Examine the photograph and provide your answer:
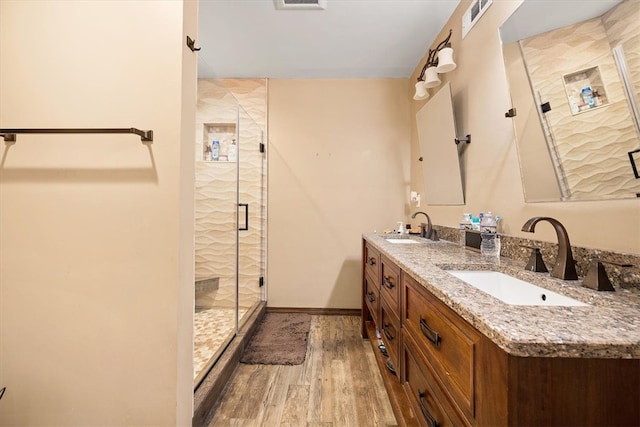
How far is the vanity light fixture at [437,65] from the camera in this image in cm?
178

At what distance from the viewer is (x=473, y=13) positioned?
166 centimetres

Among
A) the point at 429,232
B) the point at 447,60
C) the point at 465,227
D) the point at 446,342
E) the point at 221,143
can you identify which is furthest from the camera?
the point at 221,143

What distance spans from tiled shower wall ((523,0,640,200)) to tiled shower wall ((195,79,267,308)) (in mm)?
1963

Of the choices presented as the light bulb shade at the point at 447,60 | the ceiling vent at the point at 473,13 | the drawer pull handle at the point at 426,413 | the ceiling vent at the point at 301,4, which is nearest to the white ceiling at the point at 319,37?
the ceiling vent at the point at 301,4

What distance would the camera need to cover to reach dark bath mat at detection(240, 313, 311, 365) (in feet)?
6.30

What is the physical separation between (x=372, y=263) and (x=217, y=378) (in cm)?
120

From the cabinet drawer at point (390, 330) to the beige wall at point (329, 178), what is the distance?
4.10 ft

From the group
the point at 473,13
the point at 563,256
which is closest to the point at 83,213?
the point at 563,256

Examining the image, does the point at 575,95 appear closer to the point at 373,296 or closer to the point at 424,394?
the point at 424,394

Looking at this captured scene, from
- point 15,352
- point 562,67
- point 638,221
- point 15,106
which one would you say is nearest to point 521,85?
point 562,67

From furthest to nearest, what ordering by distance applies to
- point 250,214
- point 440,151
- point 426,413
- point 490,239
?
point 250,214 < point 440,151 < point 490,239 < point 426,413

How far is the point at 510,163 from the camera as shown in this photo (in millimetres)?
1353

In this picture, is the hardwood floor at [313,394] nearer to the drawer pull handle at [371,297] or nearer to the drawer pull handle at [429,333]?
the drawer pull handle at [371,297]

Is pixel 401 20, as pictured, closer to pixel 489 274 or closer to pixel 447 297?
pixel 489 274
